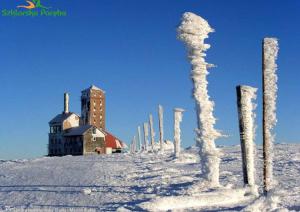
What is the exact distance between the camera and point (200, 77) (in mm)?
19344

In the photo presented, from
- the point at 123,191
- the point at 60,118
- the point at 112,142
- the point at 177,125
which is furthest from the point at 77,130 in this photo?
the point at 123,191

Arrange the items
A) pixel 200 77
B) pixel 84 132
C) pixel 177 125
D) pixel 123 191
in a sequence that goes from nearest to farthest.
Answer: pixel 123 191 → pixel 200 77 → pixel 177 125 → pixel 84 132

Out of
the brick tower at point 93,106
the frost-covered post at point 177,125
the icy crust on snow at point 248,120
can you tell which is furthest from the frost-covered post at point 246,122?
the brick tower at point 93,106

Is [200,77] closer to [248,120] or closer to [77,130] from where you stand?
[248,120]

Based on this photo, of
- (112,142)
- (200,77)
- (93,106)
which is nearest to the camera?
(200,77)

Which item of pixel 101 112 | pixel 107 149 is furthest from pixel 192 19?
pixel 101 112

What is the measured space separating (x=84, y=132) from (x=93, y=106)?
14.8 metres

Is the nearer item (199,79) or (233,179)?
(199,79)

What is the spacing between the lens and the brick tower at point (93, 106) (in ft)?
305

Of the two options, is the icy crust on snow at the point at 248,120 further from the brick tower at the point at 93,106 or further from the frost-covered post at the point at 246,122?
the brick tower at the point at 93,106

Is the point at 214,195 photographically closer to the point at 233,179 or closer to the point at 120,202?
the point at 120,202

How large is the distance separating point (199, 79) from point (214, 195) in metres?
5.55

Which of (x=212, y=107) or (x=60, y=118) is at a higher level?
(x=60, y=118)

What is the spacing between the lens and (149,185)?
65.7 feet
